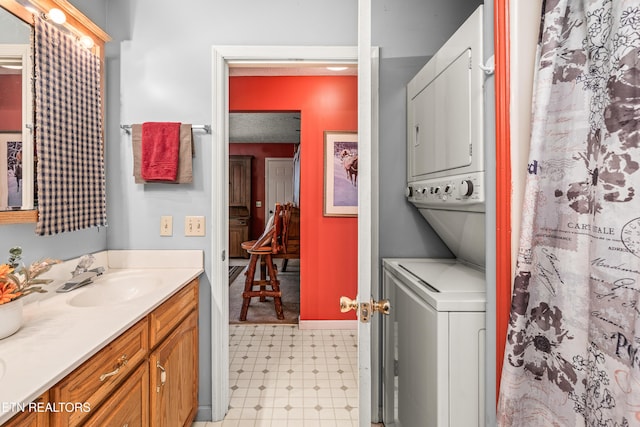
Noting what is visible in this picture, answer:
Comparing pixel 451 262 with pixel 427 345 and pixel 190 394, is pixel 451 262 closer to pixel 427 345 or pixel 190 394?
pixel 427 345

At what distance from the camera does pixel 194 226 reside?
1945 millimetres

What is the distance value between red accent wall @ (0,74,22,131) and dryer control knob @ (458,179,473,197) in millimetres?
1788

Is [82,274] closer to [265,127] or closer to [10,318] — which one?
[10,318]

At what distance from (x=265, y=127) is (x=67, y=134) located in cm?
440

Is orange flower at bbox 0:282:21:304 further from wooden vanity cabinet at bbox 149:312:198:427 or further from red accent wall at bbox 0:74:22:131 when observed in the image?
red accent wall at bbox 0:74:22:131

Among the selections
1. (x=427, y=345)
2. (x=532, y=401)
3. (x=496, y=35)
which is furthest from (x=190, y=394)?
(x=496, y=35)

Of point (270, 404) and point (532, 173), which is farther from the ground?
point (532, 173)

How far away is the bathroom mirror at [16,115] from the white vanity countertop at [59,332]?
399 mm

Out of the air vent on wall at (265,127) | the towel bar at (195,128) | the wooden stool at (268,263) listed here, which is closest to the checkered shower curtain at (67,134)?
the towel bar at (195,128)

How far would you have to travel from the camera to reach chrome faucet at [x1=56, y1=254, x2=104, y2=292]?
149 centimetres

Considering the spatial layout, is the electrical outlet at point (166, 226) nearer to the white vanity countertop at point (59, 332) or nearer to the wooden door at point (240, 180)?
the white vanity countertop at point (59, 332)

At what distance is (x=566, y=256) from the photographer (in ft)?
2.68

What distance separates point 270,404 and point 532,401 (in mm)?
1643

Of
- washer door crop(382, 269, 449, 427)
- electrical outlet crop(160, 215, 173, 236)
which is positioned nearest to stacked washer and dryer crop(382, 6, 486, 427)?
washer door crop(382, 269, 449, 427)
